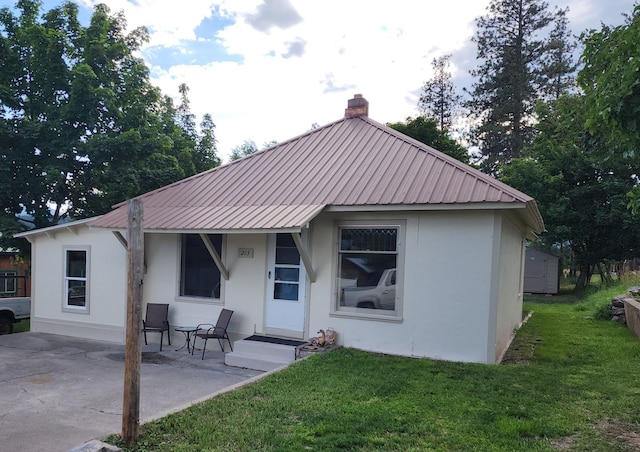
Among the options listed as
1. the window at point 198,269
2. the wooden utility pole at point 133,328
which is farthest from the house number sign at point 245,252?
the wooden utility pole at point 133,328

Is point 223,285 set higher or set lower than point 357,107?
lower

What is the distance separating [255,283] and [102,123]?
1012cm

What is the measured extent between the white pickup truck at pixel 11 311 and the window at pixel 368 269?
9008 mm

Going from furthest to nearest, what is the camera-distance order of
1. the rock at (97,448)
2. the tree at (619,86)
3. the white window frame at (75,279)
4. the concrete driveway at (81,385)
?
the white window frame at (75,279) < the concrete driveway at (81,385) < the tree at (619,86) < the rock at (97,448)

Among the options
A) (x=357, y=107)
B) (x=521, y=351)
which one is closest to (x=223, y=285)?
(x=357, y=107)

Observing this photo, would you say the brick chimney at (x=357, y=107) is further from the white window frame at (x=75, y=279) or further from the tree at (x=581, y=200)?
the tree at (x=581, y=200)

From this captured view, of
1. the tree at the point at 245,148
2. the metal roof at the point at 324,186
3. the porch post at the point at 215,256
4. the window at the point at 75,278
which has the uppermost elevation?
the tree at the point at 245,148

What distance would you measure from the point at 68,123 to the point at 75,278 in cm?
643

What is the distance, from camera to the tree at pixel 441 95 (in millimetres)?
30297

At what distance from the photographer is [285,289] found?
318 inches

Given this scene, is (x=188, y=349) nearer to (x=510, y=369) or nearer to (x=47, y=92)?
(x=510, y=369)

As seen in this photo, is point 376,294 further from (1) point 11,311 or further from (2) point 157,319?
(1) point 11,311

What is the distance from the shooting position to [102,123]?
14.7m

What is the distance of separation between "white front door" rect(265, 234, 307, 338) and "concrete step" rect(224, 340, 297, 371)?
0.62 m
